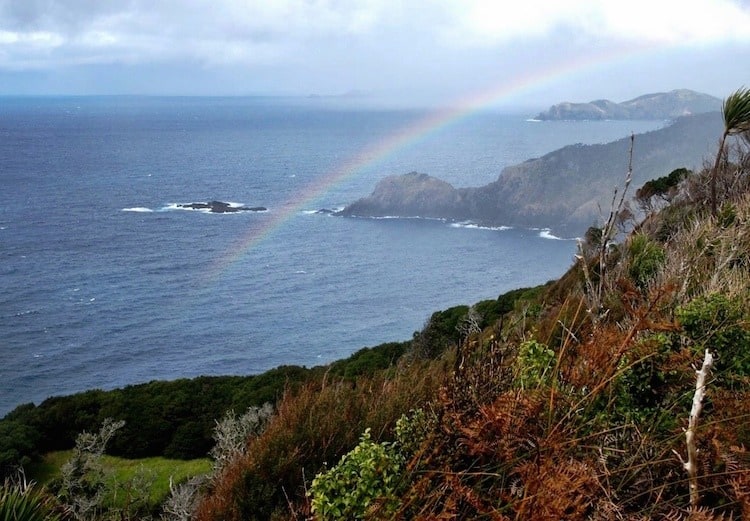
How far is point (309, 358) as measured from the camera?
48438mm

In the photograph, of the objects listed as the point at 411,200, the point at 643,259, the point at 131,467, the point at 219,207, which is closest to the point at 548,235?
the point at 411,200

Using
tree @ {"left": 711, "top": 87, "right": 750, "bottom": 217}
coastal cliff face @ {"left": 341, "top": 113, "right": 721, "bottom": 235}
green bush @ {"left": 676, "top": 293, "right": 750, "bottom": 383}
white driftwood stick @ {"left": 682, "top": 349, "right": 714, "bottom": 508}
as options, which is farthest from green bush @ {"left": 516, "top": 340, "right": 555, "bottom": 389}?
coastal cliff face @ {"left": 341, "top": 113, "right": 721, "bottom": 235}

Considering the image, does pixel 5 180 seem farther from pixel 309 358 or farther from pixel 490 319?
pixel 490 319

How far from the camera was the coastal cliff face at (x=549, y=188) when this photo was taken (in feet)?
344

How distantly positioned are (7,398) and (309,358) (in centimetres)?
1935

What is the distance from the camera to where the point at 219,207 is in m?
98.0

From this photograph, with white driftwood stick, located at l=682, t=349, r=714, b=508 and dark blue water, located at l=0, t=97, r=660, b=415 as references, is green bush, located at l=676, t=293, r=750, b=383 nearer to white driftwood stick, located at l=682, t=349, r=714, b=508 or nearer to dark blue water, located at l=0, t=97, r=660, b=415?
white driftwood stick, located at l=682, t=349, r=714, b=508

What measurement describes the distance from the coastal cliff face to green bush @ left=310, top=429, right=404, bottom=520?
10030cm

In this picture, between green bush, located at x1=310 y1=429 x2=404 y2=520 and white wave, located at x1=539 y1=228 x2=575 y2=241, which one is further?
white wave, located at x1=539 y1=228 x2=575 y2=241

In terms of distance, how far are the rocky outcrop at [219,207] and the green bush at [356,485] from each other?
9540 centimetres

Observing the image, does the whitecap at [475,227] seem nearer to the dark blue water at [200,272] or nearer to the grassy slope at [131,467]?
the dark blue water at [200,272]

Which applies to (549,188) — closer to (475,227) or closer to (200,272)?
(475,227)

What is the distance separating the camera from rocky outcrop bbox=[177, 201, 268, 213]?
96625 millimetres

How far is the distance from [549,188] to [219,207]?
2164 inches
